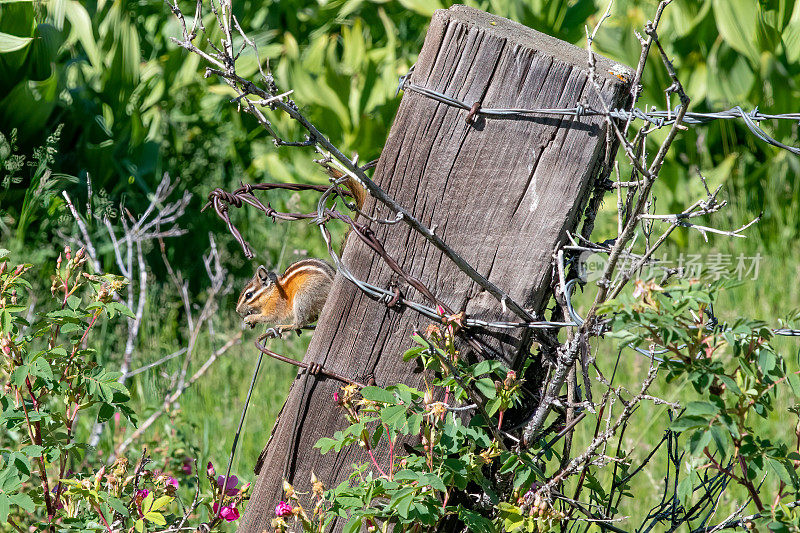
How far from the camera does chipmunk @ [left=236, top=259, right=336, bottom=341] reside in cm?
294

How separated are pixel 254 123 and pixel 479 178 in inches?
222

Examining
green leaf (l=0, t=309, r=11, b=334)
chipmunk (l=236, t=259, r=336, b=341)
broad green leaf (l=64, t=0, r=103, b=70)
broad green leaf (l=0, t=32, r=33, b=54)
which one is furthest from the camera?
broad green leaf (l=64, t=0, r=103, b=70)

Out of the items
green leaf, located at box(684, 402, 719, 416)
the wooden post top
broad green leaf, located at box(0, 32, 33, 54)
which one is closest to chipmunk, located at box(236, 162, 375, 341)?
the wooden post top

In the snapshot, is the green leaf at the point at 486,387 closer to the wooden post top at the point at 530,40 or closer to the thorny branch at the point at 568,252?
the thorny branch at the point at 568,252

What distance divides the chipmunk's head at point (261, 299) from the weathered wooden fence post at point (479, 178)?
1545mm

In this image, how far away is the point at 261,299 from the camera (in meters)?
3.52

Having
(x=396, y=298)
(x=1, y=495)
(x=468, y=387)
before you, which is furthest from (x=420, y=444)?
(x=1, y=495)

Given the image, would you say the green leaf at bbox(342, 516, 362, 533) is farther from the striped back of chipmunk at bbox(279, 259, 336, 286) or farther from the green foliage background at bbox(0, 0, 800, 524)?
the green foliage background at bbox(0, 0, 800, 524)

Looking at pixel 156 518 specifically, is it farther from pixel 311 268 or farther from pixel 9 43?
pixel 9 43

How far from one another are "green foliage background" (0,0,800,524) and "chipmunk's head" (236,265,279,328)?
2.49ft

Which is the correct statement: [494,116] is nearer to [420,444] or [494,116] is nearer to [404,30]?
[420,444]

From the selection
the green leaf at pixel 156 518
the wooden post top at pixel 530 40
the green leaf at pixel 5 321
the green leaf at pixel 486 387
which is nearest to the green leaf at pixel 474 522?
the green leaf at pixel 486 387

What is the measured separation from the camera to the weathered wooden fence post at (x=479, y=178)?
169 cm

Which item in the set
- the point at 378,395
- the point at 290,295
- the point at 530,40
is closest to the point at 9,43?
the point at 290,295
